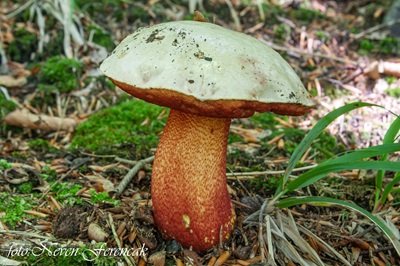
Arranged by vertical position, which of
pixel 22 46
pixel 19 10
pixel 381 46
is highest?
pixel 19 10

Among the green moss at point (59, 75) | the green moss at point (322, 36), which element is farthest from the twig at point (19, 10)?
the green moss at point (322, 36)

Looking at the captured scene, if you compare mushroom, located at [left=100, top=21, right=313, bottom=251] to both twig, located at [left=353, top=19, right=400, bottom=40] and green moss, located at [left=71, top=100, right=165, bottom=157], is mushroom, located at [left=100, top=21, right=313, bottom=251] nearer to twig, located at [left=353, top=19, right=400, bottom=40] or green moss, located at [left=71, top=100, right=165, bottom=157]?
green moss, located at [left=71, top=100, right=165, bottom=157]

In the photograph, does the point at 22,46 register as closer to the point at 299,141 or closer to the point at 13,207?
the point at 13,207

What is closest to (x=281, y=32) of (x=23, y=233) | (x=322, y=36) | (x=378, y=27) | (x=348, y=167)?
(x=322, y=36)

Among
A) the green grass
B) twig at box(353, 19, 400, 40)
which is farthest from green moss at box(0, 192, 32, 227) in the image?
twig at box(353, 19, 400, 40)

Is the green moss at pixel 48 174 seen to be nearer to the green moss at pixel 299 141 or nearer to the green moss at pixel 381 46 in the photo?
the green moss at pixel 299 141

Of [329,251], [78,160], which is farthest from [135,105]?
[329,251]
